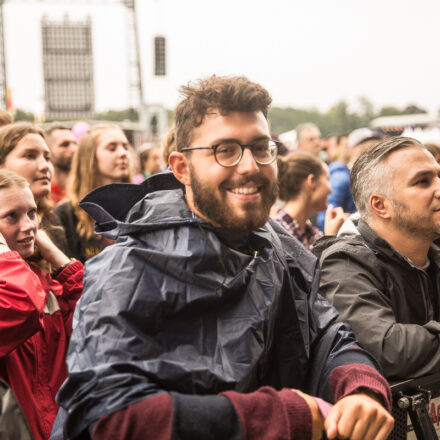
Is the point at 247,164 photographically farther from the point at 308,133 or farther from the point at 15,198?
the point at 308,133

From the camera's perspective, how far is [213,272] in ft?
6.07

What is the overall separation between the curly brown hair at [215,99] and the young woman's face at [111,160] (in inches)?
108

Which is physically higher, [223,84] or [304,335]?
[223,84]

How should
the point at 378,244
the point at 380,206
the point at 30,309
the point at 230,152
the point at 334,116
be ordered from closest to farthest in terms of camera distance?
the point at 230,152 → the point at 30,309 → the point at 378,244 → the point at 380,206 → the point at 334,116

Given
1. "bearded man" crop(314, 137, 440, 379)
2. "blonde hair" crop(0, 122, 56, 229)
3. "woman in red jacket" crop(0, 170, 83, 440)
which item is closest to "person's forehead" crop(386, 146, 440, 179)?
"bearded man" crop(314, 137, 440, 379)

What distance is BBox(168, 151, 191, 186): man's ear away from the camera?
6.63 feet

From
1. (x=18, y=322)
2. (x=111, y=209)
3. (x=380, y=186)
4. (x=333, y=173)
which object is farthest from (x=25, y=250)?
(x=333, y=173)

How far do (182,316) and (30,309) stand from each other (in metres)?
0.78

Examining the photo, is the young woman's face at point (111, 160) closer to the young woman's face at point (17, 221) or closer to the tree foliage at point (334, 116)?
the young woman's face at point (17, 221)

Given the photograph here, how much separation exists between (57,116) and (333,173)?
50.6 meters

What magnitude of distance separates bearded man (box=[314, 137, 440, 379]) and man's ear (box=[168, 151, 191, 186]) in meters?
0.90

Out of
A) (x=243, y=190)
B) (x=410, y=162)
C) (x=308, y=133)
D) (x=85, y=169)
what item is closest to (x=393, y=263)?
(x=410, y=162)

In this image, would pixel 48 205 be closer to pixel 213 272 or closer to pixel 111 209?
pixel 111 209

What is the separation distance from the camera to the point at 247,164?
188 centimetres
